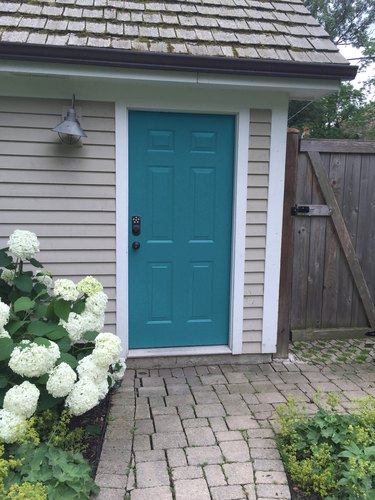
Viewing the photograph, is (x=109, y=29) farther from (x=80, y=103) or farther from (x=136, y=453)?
(x=136, y=453)

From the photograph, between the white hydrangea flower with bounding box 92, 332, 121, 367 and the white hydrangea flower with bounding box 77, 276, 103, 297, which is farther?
the white hydrangea flower with bounding box 77, 276, 103, 297

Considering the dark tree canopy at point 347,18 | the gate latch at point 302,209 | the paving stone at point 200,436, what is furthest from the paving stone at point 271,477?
the dark tree canopy at point 347,18

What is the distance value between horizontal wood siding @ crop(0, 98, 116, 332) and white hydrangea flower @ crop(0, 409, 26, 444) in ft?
4.90

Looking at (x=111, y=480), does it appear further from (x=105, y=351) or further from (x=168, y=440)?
(x=105, y=351)

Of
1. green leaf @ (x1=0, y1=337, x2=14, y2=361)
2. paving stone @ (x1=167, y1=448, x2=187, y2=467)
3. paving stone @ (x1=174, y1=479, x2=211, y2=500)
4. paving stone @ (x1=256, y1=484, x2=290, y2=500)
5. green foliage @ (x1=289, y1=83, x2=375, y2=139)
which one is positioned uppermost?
green foliage @ (x1=289, y1=83, x2=375, y2=139)

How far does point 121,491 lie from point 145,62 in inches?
105

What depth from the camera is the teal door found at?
11.8ft

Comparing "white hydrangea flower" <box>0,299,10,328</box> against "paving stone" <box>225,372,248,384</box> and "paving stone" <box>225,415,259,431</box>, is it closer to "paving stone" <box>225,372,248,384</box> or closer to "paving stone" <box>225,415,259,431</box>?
"paving stone" <box>225,415,259,431</box>

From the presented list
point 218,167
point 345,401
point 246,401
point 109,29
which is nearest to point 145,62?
point 109,29

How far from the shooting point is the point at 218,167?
3.71 metres

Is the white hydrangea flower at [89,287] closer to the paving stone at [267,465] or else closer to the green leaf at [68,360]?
the green leaf at [68,360]

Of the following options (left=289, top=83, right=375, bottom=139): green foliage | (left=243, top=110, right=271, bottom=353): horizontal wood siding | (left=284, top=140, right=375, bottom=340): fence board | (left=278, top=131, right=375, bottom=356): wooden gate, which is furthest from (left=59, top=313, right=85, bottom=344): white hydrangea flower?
(left=289, top=83, right=375, bottom=139): green foliage

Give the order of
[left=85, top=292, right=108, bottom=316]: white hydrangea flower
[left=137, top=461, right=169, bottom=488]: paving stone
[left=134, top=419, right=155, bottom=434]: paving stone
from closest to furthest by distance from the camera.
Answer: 1. [left=137, top=461, right=169, bottom=488]: paving stone
2. [left=134, top=419, right=155, bottom=434]: paving stone
3. [left=85, top=292, right=108, bottom=316]: white hydrangea flower

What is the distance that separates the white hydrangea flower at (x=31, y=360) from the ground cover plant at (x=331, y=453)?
1386 millimetres
